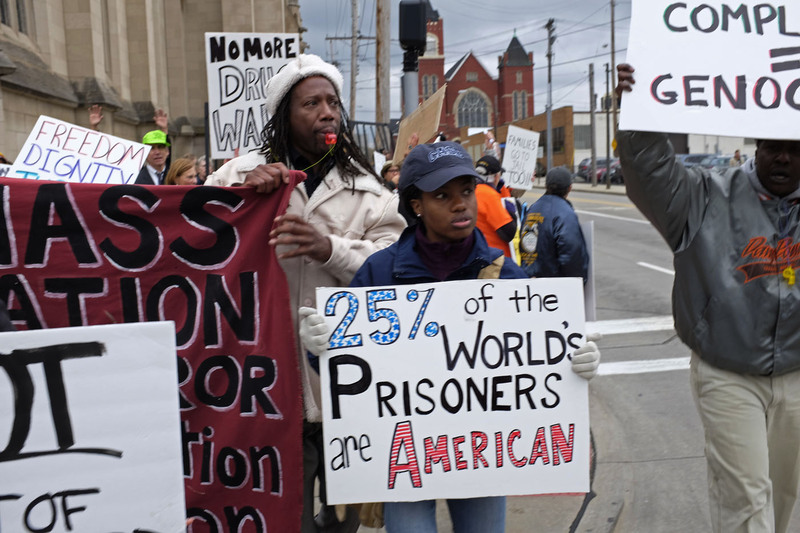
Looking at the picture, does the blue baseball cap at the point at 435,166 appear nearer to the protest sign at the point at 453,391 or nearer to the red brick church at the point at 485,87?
the protest sign at the point at 453,391

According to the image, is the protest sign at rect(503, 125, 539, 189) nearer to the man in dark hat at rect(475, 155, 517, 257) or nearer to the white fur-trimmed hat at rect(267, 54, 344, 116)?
the man in dark hat at rect(475, 155, 517, 257)

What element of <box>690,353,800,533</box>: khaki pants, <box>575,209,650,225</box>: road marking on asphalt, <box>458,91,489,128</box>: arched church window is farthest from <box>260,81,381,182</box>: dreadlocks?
<box>458,91,489,128</box>: arched church window

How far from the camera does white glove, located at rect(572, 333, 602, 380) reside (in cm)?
245

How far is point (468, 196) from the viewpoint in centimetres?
252

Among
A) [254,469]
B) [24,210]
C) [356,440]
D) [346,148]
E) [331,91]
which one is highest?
[331,91]

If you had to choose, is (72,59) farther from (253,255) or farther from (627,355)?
(253,255)

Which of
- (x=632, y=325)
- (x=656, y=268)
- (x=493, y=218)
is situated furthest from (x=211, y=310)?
(x=656, y=268)

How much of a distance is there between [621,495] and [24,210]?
11.4 feet

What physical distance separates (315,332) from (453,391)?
482 mm

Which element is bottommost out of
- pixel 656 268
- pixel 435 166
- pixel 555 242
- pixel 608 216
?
pixel 656 268

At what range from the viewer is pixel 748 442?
9.23 feet

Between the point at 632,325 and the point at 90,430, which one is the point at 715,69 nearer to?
the point at 90,430

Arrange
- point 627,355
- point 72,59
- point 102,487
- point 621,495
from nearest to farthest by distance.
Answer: point 102,487
point 621,495
point 627,355
point 72,59

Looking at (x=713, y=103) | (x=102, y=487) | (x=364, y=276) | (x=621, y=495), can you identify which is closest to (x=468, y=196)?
(x=364, y=276)
